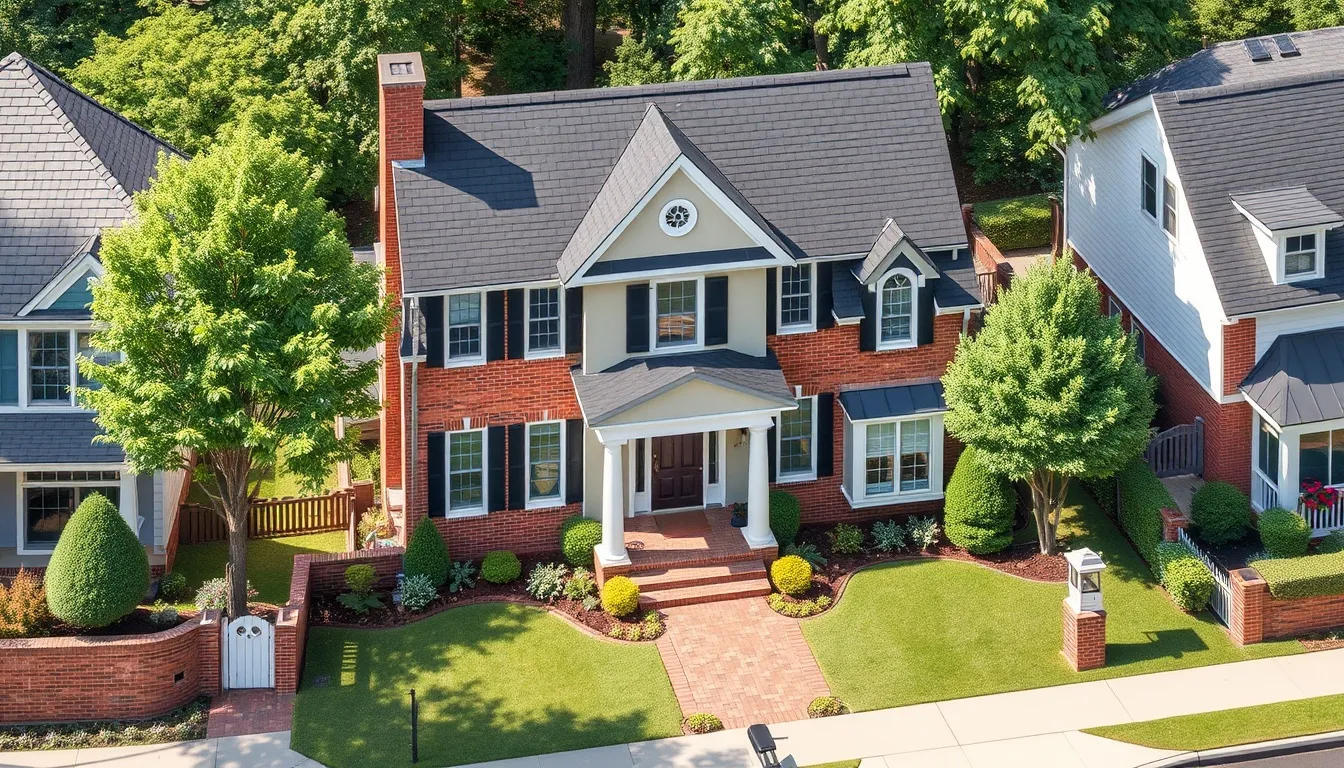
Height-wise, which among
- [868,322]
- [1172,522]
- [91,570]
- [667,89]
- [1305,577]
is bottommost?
[1305,577]

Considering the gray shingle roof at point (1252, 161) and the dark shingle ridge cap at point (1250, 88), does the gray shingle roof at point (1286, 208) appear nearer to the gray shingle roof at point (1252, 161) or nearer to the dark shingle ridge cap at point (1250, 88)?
the gray shingle roof at point (1252, 161)

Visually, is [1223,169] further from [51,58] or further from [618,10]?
[51,58]

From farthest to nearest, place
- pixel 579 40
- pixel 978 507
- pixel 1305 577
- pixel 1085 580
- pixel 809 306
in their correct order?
pixel 579 40 → pixel 809 306 → pixel 978 507 → pixel 1305 577 → pixel 1085 580

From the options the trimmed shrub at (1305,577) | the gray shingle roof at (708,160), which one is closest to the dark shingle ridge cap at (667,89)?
the gray shingle roof at (708,160)

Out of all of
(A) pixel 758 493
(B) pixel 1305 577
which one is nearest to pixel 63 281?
(A) pixel 758 493

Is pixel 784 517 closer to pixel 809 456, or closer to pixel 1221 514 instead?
pixel 809 456

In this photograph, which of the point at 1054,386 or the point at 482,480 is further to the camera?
the point at 482,480

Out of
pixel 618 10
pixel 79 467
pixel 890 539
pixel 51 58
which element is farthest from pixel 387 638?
pixel 618 10
